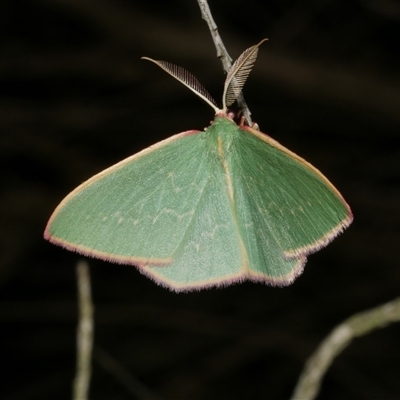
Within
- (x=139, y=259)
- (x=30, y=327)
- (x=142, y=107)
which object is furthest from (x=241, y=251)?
(x=30, y=327)

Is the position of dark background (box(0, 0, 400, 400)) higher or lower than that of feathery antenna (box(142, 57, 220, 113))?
lower

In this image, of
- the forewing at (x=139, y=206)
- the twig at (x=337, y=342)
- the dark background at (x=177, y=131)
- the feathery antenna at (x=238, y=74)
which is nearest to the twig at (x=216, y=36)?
the feathery antenna at (x=238, y=74)

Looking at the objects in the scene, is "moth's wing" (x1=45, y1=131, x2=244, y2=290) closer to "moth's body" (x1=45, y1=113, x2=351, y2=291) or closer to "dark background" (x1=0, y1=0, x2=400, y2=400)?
"moth's body" (x1=45, y1=113, x2=351, y2=291)

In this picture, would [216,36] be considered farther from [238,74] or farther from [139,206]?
[139,206]

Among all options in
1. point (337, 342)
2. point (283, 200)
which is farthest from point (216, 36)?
point (337, 342)

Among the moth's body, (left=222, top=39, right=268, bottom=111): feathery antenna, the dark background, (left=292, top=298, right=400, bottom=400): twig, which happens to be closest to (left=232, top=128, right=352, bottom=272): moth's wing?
the moth's body
